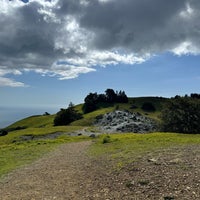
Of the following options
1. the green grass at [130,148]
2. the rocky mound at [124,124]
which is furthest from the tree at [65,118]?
the green grass at [130,148]

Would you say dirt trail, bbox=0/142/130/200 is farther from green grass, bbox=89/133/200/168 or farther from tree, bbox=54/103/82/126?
tree, bbox=54/103/82/126

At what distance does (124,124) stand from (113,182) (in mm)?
86799

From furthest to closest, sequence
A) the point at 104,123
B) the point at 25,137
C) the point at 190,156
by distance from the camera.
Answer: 1. the point at 104,123
2. the point at 25,137
3. the point at 190,156

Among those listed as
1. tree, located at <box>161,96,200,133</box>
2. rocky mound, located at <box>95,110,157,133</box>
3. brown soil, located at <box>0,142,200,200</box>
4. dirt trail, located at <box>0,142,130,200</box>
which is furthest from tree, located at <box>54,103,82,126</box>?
brown soil, located at <box>0,142,200,200</box>

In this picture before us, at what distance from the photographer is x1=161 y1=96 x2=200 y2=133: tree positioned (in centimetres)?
9181

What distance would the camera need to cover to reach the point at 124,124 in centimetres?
10700

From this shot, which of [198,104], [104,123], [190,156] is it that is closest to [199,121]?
[198,104]

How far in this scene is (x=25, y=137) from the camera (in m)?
89.2

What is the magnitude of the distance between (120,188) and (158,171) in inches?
129

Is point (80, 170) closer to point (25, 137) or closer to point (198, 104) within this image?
point (25, 137)

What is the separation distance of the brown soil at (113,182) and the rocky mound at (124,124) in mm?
73432

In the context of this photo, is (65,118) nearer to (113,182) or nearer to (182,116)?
(182,116)

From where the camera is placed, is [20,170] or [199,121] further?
[199,121]

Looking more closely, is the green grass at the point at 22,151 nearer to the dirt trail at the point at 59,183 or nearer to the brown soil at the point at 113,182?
the dirt trail at the point at 59,183
